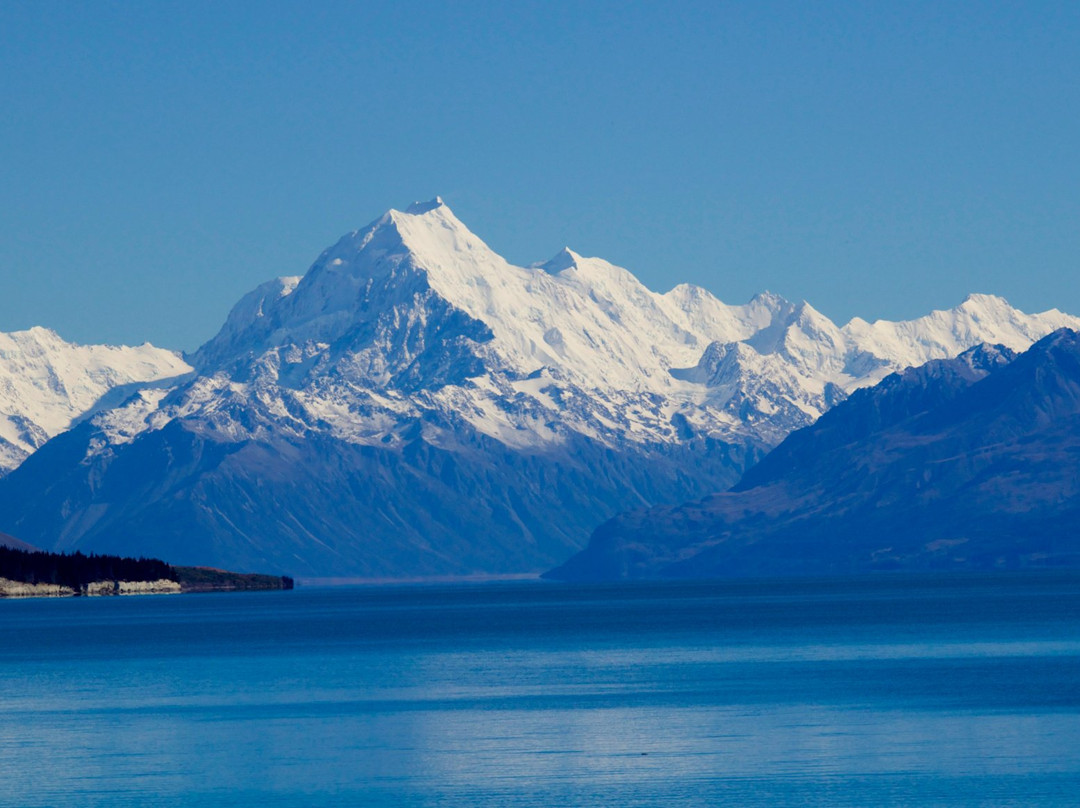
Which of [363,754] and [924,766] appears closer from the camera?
[924,766]

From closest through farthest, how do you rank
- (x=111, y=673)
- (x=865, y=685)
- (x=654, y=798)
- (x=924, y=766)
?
(x=654, y=798)
(x=924, y=766)
(x=865, y=685)
(x=111, y=673)

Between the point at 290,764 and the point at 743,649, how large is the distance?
9271 centimetres

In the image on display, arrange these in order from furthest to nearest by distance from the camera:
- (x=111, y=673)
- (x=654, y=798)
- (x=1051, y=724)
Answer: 1. (x=111, y=673)
2. (x=1051, y=724)
3. (x=654, y=798)

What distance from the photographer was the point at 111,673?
6481 inches

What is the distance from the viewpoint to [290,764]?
9825 centimetres

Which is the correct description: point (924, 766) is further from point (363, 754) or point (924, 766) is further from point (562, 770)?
point (363, 754)

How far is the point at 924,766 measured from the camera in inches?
3674

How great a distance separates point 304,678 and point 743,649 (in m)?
47.5

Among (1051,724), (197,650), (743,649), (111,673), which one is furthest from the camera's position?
(197,650)

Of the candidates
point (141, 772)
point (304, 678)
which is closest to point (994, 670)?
point (304, 678)

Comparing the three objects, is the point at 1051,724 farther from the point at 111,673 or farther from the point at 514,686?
the point at 111,673

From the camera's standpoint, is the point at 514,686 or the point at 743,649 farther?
the point at 743,649

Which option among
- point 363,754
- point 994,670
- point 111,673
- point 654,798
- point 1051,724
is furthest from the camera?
point 111,673

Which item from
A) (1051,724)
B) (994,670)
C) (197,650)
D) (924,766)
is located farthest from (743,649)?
(924,766)
